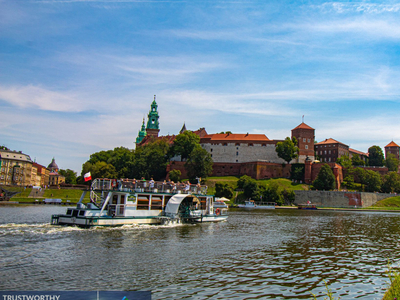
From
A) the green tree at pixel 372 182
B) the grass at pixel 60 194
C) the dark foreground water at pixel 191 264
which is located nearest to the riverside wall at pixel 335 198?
the green tree at pixel 372 182

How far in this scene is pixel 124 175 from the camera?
353 ft

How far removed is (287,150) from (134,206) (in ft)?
297

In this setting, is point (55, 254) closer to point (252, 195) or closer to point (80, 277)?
point (80, 277)

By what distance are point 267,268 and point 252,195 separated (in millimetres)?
81112

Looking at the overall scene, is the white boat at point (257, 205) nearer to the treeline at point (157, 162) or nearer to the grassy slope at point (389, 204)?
the treeline at point (157, 162)

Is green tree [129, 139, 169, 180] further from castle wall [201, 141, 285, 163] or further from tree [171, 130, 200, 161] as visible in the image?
castle wall [201, 141, 285, 163]

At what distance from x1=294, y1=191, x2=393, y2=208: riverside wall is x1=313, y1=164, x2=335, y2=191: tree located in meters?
3.60

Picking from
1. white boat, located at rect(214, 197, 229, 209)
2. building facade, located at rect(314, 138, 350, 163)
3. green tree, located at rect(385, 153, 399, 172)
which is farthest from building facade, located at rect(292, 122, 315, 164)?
white boat, located at rect(214, 197, 229, 209)

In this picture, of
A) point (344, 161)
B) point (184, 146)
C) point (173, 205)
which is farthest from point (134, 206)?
point (344, 161)

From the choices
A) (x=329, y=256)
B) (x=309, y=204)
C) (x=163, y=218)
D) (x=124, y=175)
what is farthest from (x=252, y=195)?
(x=329, y=256)

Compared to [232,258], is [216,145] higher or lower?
higher

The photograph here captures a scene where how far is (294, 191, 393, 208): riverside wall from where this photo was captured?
326ft

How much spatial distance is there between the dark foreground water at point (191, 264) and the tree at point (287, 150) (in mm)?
90016

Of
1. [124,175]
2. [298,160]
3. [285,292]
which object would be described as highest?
[298,160]
